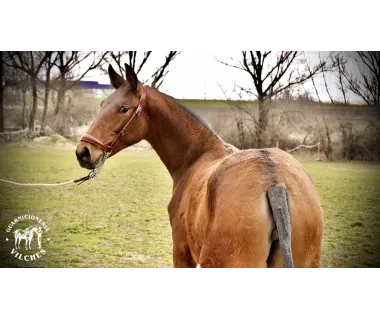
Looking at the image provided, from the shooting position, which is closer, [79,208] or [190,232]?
[190,232]

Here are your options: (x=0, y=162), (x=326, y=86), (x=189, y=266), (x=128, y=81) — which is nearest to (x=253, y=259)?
(x=189, y=266)

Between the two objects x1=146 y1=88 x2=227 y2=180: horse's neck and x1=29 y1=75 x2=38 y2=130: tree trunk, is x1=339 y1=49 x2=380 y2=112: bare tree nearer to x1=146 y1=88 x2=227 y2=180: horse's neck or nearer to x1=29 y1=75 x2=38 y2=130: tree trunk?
x1=146 y1=88 x2=227 y2=180: horse's neck

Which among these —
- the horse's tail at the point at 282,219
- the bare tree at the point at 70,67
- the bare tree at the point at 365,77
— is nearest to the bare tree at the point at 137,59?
the bare tree at the point at 70,67

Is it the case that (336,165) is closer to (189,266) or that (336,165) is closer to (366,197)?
(366,197)

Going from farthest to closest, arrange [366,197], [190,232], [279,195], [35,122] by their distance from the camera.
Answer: [35,122] < [366,197] < [190,232] < [279,195]

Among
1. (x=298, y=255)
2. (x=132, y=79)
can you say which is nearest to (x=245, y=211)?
(x=298, y=255)

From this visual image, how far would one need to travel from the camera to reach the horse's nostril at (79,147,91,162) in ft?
9.16

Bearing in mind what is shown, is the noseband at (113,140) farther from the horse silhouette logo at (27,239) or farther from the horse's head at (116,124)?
the horse silhouette logo at (27,239)

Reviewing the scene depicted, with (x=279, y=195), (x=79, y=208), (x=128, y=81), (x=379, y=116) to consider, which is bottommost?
(x=79, y=208)

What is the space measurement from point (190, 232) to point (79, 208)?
1572 mm

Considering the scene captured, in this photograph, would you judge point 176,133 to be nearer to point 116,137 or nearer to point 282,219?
point 116,137

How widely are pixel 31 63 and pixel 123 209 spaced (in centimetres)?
163

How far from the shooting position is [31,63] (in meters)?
3.53

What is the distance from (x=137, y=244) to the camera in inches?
147
